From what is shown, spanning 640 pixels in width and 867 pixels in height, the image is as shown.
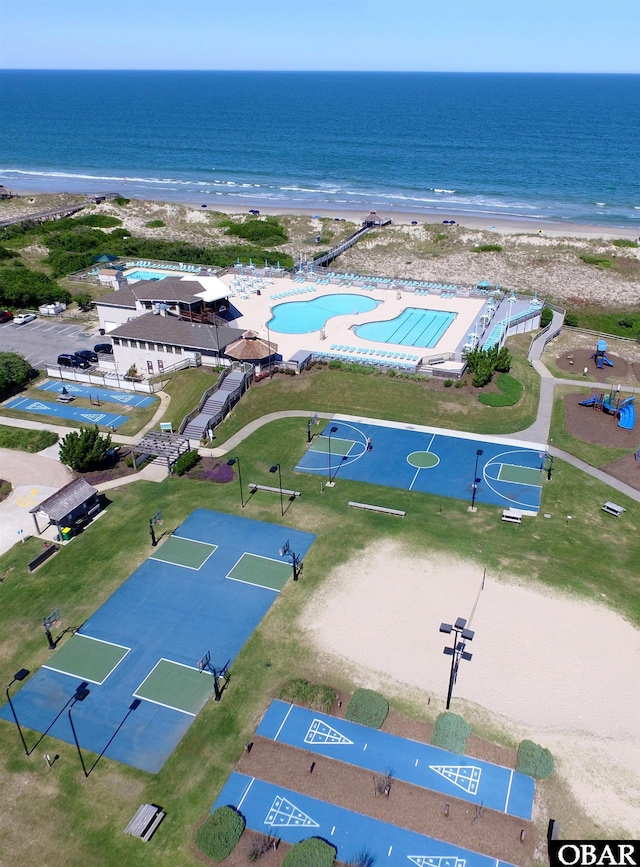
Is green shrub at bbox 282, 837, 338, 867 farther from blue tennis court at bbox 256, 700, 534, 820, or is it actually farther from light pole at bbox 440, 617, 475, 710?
light pole at bbox 440, 617, 475, 710

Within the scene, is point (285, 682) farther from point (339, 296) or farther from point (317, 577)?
point (339, 296)

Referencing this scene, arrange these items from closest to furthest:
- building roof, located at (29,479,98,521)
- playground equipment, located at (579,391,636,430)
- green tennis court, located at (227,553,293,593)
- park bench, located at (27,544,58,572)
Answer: green tennis court, located at (227,553,293,593)
park bench, located at (27,544,58,572)
building roof, located at (29,479,98,521)
playground equipment, located at (579,391,636,430)

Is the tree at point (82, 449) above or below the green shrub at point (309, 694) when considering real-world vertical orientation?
above

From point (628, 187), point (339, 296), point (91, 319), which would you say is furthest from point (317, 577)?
point (628, 187)

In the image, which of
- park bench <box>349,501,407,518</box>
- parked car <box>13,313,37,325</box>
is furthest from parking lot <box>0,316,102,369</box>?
park bench <box>349,501,407,518</box>

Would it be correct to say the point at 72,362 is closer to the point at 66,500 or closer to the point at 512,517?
the point at 66,500

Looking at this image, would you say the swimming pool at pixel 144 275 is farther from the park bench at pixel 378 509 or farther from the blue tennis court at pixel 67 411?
the park bench at pixel 378 509

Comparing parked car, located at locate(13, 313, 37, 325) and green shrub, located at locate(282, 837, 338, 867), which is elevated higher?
parked car, located at locate(13, 313, 37, 325)

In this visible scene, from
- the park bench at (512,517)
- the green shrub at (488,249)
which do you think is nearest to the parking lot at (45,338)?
the park bench at (512,517)
